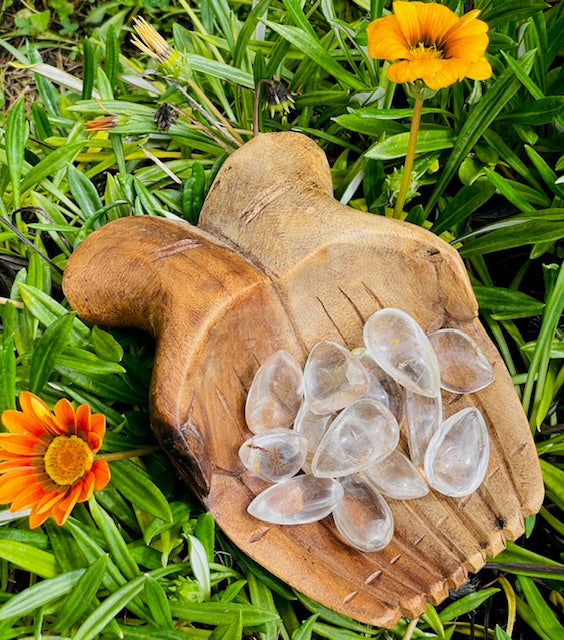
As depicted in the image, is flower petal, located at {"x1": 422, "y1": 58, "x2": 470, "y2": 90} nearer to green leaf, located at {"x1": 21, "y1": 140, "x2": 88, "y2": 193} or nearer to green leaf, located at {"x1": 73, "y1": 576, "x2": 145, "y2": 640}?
green leaf, located at {"x1": 21, "y1": 140, "x2": 88, "y2": 193}

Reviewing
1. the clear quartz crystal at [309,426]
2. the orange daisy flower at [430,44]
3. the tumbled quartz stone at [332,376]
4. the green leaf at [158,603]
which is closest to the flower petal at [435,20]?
the orange daisy flower at [430,44]

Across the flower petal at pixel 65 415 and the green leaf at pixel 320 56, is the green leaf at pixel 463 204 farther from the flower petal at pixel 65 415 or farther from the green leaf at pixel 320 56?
the flower petal at pixel 65 415

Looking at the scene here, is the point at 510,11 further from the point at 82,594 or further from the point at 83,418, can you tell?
the point at 82,594

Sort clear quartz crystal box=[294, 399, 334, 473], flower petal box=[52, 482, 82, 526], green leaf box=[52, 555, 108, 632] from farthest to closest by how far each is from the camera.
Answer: clear quartz crystal box=[294, 399, 334, 473] < green leaf box=[52, 555, 108, 632] < flower petal box=[52, 482, 82, 526]

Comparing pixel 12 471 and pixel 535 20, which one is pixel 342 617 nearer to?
pixel 12 471

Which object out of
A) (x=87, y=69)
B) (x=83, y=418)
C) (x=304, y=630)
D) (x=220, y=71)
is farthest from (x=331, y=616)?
(x=87, y=69)

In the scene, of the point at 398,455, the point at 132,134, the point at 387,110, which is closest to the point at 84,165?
the point at 132,134

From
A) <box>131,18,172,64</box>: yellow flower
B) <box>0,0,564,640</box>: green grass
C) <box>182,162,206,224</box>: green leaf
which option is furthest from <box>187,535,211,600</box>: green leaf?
<box>131,18,172,64</box>: yellow flower
